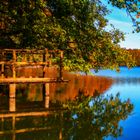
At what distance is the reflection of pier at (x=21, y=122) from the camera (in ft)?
59.4

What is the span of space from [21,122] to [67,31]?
11.3 meters

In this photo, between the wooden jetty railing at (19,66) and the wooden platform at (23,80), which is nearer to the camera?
the wooden platform at (23,80)

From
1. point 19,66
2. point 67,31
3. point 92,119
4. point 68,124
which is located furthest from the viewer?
point 67,31

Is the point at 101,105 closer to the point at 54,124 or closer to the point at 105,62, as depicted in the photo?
the point at 105,62

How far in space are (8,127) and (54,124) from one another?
2.09 m

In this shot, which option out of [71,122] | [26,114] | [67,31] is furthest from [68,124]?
[67,31]

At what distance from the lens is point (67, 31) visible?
30406 mm

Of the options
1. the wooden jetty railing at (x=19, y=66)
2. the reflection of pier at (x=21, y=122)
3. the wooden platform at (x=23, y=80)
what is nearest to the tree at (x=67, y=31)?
the wooden jetty railing at (x=19, y=66)

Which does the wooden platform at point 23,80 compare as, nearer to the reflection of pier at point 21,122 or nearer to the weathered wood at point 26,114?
the weathered wood at point 26,114

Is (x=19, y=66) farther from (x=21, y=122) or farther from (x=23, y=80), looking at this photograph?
(x=21, y=122)

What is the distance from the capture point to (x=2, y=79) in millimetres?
25859

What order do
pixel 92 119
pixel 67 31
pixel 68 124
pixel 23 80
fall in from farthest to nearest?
pixel 67 31 < pixel 23 80 < pixel 92 119 < pixel 68 124

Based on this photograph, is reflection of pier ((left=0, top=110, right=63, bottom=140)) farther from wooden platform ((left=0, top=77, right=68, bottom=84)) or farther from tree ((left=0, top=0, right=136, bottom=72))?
tree ((left=0, top=0, right=136, bottom=72))

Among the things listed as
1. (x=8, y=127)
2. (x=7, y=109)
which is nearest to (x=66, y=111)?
(x=7, y=109)
